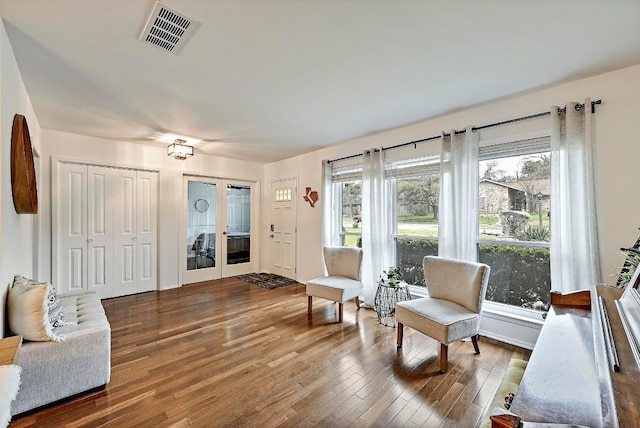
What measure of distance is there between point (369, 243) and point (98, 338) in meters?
2.97

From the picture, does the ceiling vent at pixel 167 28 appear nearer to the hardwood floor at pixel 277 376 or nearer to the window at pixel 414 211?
the hardwood floor at pixel 277 376

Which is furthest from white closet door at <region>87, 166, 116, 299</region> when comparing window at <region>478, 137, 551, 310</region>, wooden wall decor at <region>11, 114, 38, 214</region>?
window at <region>478, 137, 551, 310</region>

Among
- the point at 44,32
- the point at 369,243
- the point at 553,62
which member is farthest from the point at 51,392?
the point at 553,62

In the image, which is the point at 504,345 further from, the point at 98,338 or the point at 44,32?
the point at 44,32

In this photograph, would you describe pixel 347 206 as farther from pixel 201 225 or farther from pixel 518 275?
pixel 201 225

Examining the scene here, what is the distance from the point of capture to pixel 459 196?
2902 millimetres

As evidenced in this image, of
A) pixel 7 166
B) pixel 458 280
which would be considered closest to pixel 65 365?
pixel 7 166

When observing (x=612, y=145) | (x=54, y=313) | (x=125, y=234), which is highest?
(x=612, y=145)

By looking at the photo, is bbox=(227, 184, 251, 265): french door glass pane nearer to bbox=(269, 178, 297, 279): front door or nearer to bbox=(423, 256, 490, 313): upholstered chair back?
bbox=(269, 178, 297, 279): front door

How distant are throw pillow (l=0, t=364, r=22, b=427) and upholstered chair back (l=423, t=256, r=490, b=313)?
289cm

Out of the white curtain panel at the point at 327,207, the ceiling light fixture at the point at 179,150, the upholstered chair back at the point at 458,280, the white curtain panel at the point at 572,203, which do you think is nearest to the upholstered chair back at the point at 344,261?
the white curtain panel at the point at 327,207

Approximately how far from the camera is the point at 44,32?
5.57ft

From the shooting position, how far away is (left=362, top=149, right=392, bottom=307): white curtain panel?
364 centimetres

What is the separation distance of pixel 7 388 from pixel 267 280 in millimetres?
4201
